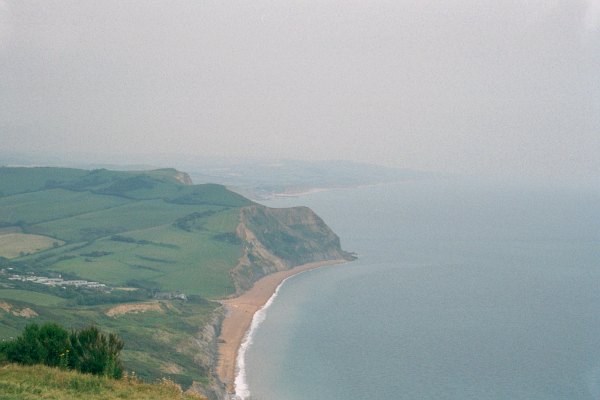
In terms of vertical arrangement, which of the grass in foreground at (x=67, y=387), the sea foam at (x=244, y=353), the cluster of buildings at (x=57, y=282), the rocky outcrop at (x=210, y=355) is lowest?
the sea foam at (x=244, y=353)

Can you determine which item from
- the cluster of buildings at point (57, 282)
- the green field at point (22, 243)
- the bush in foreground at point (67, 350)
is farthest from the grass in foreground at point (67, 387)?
the green field at point (22, 243)

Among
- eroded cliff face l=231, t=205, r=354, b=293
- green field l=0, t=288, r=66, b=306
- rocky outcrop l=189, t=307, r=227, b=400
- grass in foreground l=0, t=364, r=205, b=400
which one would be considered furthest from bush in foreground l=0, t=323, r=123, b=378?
eroded cliff face l=231, t=205, r=354, b=293

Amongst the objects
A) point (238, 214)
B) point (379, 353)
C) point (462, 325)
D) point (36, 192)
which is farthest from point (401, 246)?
point (36, 192)

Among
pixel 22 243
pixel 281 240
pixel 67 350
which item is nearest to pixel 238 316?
pixel 281 240

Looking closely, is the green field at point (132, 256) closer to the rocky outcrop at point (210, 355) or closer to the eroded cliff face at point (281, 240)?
the rocky outcrop at point (210, 355)

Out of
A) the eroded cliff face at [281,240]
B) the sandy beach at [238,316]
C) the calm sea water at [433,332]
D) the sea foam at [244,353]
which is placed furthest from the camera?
the eroded cliff face at [281,240]

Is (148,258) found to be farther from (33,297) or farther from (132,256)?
(33,297)
